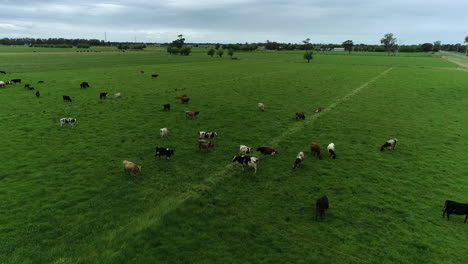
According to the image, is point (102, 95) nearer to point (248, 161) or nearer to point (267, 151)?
point (267, 151)

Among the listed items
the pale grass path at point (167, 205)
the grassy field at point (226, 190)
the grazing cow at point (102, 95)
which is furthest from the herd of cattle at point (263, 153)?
the grazing cow at point (102, 95)

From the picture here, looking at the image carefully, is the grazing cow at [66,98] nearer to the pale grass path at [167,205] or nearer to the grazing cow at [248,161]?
the pale grass path at [167,205]

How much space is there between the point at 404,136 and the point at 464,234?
13189 mm

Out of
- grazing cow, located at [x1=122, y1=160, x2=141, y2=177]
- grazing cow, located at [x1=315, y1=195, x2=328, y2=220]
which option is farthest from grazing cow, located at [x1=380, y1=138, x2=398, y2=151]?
grazing cow, located at [x1=122, y1=160, x2=141, y2=177]

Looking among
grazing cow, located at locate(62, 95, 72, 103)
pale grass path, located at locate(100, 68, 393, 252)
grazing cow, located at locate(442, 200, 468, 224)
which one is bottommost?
pale grass path, located at locate(100, 68, 393, 252)

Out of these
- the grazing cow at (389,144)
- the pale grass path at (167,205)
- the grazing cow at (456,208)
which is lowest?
the pale grass path at (167,205)

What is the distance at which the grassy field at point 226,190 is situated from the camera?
31.9ft

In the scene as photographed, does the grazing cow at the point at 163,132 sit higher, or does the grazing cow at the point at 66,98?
the grazing cow at the point at 66,98

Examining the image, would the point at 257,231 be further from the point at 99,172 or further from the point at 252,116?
the point at 252,116

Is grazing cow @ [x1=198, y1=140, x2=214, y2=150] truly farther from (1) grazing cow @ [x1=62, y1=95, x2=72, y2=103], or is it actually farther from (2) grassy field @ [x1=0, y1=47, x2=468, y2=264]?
(1) grazing cow @ [x1=62, y1=95, x2=72, y2=103]

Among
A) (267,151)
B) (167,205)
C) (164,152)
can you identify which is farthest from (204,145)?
(167,205)

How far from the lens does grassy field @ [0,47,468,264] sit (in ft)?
31.9

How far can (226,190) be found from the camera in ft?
44.8

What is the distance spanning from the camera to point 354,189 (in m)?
13.8
